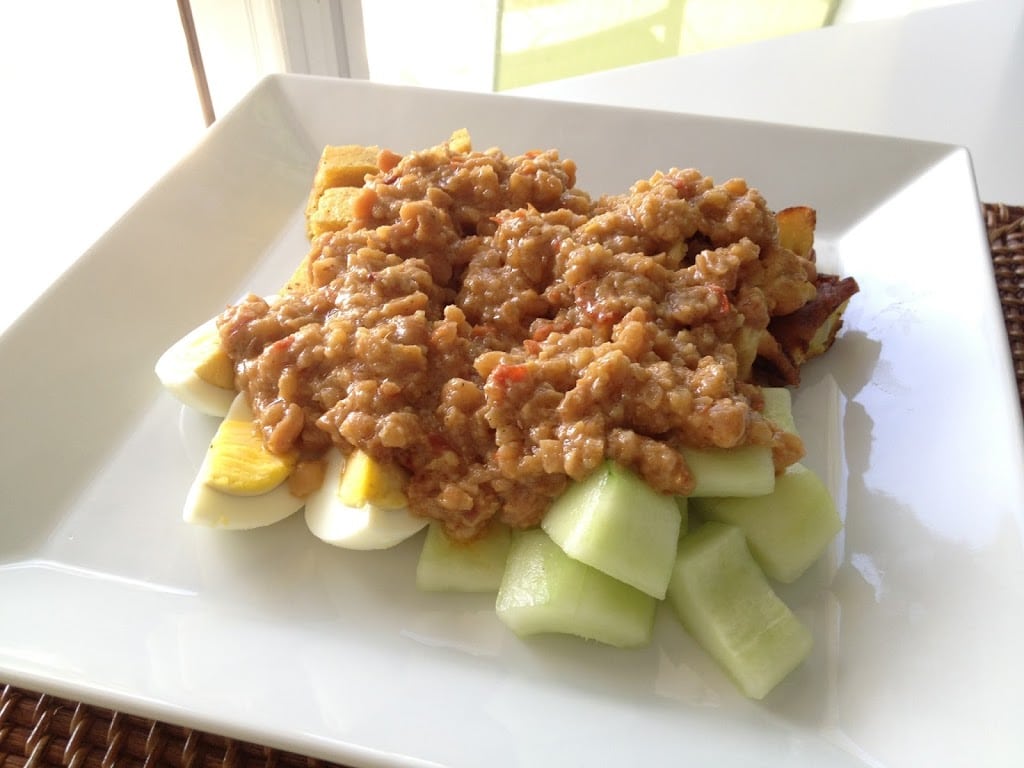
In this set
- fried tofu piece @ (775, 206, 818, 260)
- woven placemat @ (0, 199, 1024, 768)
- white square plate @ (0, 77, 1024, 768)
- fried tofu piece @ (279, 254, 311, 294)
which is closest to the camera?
white square plate @ (0, 77, 1024, 768)

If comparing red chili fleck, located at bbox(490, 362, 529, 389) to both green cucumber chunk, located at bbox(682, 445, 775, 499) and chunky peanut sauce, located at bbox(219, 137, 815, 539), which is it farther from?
green cucumber chunk, located at bbox(682, 445, 775, 499)

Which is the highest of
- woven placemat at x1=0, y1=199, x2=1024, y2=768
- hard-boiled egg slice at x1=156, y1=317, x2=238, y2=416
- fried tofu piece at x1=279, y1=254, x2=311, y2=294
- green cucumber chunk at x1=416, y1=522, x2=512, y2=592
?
fried tofu piece at x1=279, y1=254, x2=311, y2=294

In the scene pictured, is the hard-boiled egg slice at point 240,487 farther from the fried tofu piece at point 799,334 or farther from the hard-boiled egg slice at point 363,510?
the fried tofu piece at point 799,334

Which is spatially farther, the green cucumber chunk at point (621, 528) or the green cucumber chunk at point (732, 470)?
the green cucumber chunk at point (732, 470)

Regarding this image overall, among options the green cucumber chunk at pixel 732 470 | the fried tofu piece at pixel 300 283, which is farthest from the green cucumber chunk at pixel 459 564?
the fried tofu piece at pixel 300 283

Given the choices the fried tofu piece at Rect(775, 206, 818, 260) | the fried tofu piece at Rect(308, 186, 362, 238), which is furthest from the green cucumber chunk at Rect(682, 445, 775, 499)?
the fried tofu piece at Rect(308, 186, 362, 238)

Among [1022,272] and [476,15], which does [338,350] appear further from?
[476,15]

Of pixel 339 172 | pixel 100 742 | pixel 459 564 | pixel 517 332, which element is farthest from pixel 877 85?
pixel 100 742
